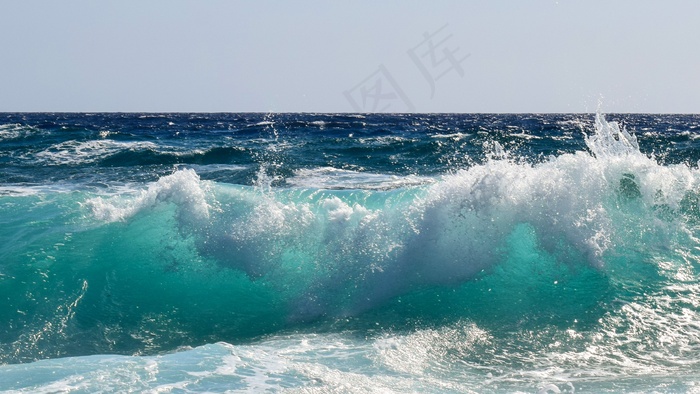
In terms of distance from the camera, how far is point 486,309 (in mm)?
6883

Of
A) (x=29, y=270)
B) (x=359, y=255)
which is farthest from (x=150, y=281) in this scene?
(x=359, y=255)

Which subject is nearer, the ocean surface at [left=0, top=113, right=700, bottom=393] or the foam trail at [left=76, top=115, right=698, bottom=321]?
the ocean surface at [left=0, top=113, right=700, bottom=393]

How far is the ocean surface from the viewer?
16.7ft

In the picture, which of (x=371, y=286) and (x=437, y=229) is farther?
(x=437, y=229)

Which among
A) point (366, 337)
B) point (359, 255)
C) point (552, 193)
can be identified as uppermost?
point (552, 193)

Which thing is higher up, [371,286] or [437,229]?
[437,229]

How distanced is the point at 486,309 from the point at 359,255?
1671 mm

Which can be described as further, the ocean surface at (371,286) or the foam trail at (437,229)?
the foam trail at (437,229)

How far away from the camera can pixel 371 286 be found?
7.32 meters

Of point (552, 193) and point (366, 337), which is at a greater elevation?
point (552, 193)

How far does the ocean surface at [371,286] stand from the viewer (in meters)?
5.08

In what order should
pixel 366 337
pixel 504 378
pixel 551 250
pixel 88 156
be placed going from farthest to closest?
pixel 88 156, pixel 551 250, pixel 366 337, pixel 504 378

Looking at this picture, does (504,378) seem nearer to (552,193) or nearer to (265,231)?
(552,193)

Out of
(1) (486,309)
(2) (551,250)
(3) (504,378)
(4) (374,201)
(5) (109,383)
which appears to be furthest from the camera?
(4) (374,201)
